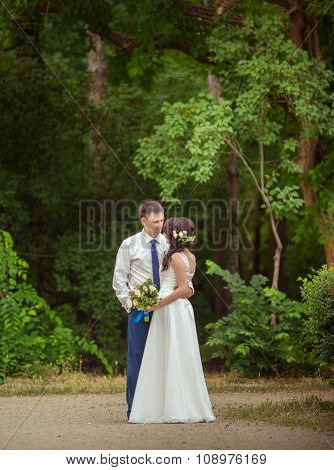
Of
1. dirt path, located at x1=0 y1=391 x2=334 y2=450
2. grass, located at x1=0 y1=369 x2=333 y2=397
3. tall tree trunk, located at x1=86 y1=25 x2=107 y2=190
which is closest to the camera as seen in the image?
dirt path, located at x1=0 y1=391 x2=334 y2=450

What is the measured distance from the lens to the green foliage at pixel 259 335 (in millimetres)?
13812

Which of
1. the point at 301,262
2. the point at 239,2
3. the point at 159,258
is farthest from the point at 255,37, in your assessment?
the point at 301,262

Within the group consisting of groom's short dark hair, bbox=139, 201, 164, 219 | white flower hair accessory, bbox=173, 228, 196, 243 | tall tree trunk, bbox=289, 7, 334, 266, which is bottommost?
white flower hair accessory, bbox=173, 228, 196, 243

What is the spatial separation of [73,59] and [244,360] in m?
14.0

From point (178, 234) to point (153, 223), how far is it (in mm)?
302

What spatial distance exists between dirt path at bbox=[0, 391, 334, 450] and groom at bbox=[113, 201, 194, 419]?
0.58 meters

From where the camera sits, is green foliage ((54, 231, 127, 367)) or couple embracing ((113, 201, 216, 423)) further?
green foliage ((54, 231, 127, 367))

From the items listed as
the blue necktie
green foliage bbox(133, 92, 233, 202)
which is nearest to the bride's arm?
the blue necktie

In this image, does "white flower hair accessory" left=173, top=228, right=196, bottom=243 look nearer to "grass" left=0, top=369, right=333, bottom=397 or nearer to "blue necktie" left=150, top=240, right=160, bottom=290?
"blue necktie" left=150, top=240, right=160, bottom=290

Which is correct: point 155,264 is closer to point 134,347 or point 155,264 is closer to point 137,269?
point 137,269

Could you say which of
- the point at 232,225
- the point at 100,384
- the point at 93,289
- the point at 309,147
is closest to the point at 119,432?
the point at 100,384

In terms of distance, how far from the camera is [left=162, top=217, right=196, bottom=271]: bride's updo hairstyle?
862 cm

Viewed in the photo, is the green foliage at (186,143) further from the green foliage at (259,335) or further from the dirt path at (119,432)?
the dirt path at (119,432)

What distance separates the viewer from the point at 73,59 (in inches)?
1007
